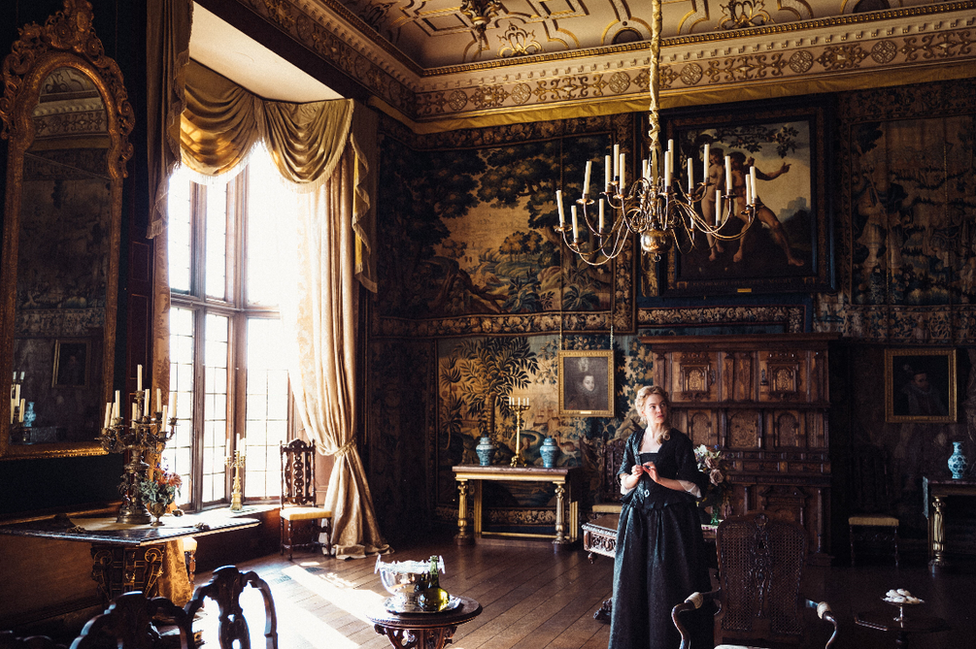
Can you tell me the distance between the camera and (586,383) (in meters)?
10.3

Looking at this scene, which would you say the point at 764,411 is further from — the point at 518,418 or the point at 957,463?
the point at 518,418

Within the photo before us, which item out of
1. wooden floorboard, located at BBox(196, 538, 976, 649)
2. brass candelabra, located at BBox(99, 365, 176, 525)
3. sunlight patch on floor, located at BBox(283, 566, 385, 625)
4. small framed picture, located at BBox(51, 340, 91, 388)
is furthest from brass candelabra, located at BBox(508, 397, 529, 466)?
small framed picture, located at BBox(51, 340, 91, 388)

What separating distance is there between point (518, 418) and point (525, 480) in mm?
792

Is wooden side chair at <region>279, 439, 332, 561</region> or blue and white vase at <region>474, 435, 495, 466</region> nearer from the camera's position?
wooden side chair at <region>279, 439, 332, 561</region>

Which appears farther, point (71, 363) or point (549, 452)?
point (549, 452)

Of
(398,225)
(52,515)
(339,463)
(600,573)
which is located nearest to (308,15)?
(398,225)

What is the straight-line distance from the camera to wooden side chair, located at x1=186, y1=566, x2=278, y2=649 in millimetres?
2781

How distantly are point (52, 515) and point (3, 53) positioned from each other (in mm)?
2977

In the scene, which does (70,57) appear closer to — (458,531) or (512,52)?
(512,52)

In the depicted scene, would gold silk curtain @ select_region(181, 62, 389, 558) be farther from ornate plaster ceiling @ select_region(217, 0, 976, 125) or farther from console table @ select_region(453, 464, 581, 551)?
console table @ select_region(453, 464, 581, 551)

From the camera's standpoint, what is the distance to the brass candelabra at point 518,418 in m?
10.4

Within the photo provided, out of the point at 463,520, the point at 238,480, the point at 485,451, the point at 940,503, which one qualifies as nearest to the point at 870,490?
the point at 940,503

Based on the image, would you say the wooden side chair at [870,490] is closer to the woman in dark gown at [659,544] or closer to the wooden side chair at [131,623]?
the woman in dark gown at [659,544]

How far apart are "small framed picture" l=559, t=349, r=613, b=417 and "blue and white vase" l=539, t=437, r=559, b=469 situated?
436mm
